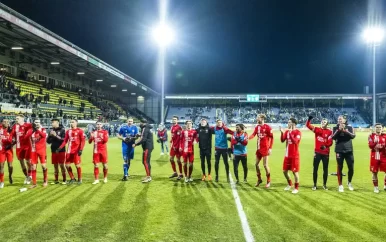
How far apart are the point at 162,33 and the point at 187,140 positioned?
20.8m

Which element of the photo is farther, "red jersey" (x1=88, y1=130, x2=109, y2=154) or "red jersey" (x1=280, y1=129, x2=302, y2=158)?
"red jersey" (x1=88, y1=130, x2=109, y2=154)

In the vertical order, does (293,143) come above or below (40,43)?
below

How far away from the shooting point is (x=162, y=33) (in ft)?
94.6

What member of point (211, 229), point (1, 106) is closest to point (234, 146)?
point (211, 229)

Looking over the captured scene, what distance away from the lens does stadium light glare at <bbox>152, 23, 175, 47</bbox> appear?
29.0 m

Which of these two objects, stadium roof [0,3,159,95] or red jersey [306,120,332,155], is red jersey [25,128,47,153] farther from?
stadium roof [0,3,159,95]

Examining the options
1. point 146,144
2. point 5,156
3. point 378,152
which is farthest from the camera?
point 146,144

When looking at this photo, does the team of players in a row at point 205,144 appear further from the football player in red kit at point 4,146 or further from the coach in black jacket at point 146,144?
the coach in black jacket at point 146,144

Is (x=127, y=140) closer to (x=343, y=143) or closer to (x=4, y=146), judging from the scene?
(x=4, y=146)

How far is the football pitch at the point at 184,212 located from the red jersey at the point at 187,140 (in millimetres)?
1177

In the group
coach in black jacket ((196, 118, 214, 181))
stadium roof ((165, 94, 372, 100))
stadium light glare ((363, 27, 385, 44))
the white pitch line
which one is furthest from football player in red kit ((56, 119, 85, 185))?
A: stadium roof ((165, 94, 372, 100))

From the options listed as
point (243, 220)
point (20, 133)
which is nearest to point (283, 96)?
point (20, 133)

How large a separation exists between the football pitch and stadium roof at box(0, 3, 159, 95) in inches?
500

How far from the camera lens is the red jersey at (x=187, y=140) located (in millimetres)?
10172
